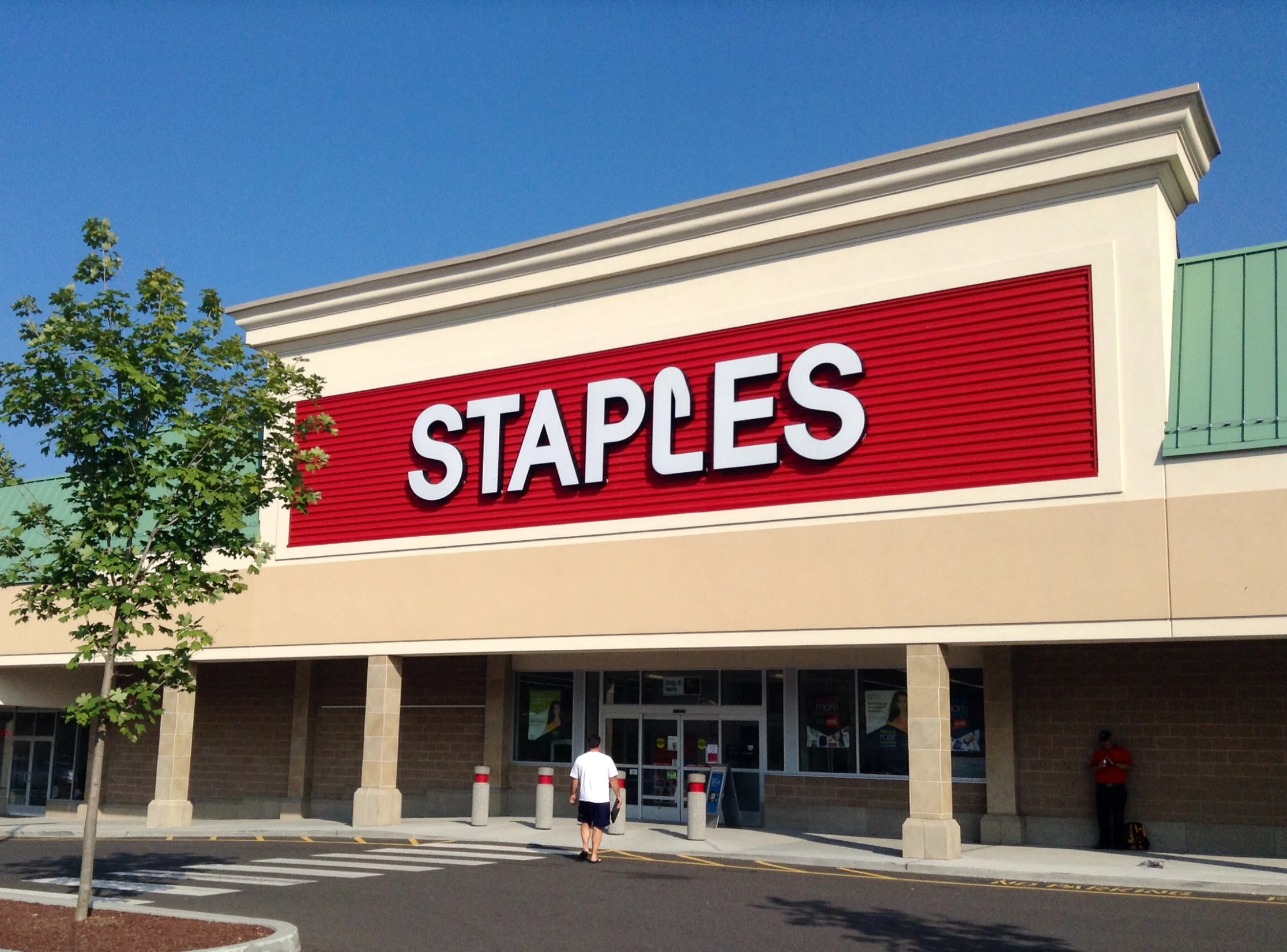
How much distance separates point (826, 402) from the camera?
21359 millimetres

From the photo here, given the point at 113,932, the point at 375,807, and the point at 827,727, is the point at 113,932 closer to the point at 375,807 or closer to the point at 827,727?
the point at 375,807

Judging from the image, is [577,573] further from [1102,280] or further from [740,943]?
[740,943]

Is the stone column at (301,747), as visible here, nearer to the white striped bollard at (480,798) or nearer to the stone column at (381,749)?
the stone column at (381,749)

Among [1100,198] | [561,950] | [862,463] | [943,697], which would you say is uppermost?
[1100,198]

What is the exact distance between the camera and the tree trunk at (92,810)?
40.5 feet

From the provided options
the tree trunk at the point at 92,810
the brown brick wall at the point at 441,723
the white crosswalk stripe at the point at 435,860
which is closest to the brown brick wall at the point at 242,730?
the brown brick wall at the point at 441,723

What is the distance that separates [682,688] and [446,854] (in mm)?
7467

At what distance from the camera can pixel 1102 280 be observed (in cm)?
1933

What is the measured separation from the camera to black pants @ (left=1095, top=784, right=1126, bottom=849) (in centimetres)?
2058

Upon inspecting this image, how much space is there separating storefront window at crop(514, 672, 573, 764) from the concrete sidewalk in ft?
4.94

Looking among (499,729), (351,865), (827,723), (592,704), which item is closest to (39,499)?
(499,729)

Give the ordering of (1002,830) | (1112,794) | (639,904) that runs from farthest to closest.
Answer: (1002,830)
(1112,794)
(639,904)

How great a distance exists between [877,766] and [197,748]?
58.2 feet

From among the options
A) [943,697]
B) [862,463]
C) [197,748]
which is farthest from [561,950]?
[197,748]
